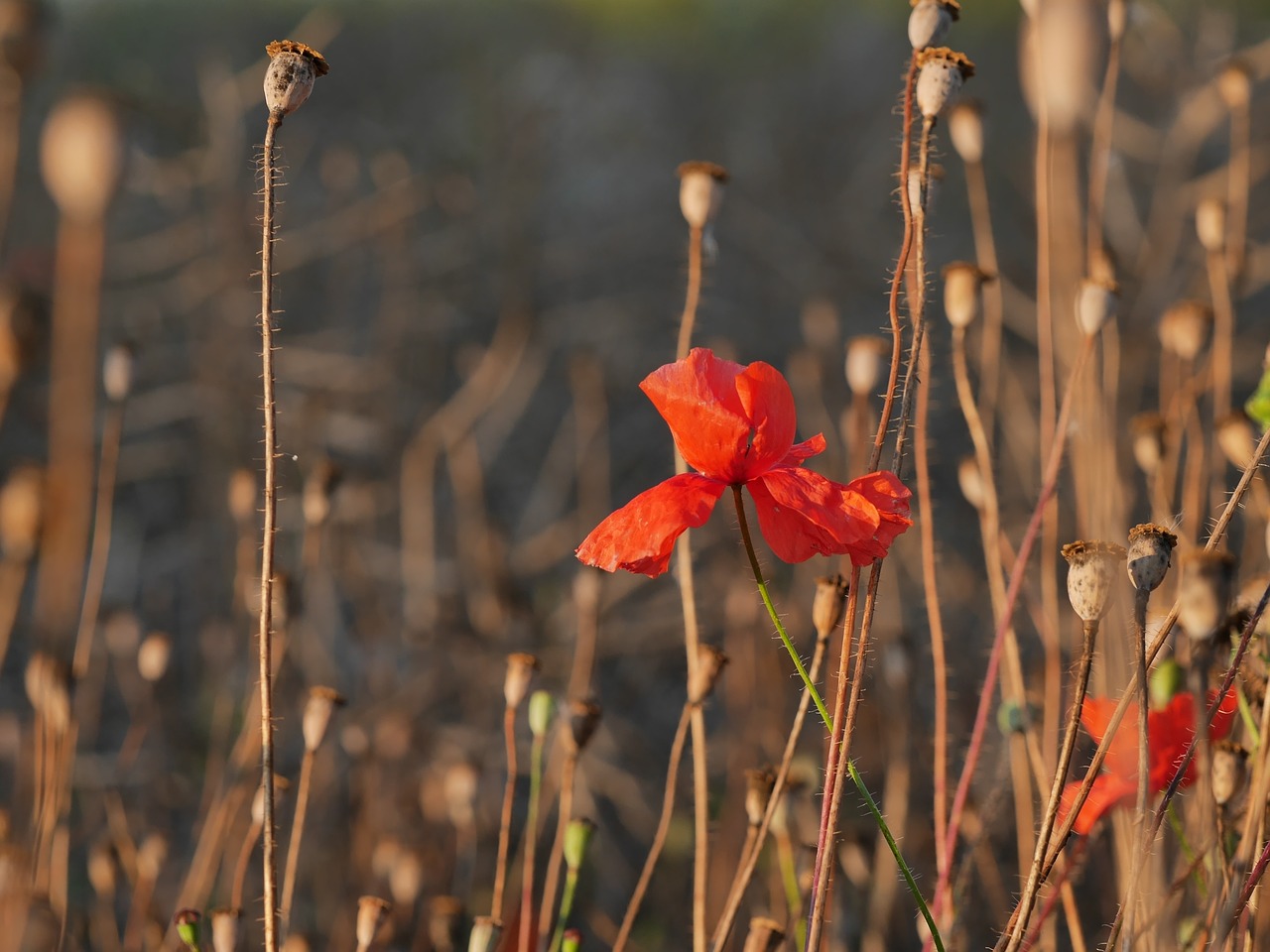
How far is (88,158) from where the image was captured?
98 cm

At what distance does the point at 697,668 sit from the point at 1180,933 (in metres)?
0.39

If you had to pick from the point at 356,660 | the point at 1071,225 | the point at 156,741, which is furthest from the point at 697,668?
the point at 356,660

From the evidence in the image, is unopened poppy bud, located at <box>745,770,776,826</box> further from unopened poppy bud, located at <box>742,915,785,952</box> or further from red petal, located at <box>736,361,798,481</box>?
red petal, located at <box>736,361,798,481</box>

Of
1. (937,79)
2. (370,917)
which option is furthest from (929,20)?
(370,917)

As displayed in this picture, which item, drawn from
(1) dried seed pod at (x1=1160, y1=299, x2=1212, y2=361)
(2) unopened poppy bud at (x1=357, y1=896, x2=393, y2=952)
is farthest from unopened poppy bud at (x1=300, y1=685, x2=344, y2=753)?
Result: (1) dried seed pod at (x1=1160, y1=299, x2=1212, y2=361)

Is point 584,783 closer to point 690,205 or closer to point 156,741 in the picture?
point 156,741

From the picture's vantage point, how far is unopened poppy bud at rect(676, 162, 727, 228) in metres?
0.79

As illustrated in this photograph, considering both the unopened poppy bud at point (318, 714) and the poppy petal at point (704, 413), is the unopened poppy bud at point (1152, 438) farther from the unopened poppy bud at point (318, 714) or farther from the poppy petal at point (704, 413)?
the unopened poppy bud at point (318, 714)

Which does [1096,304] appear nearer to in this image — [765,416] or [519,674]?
[765,416]

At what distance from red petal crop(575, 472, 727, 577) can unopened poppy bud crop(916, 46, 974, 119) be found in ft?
0.73

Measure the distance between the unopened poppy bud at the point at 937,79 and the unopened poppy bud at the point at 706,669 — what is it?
33 centimetres

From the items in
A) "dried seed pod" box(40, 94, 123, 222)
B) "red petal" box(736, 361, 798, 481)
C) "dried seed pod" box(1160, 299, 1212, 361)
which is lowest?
"red petal" box(736, 361, 798, 481)

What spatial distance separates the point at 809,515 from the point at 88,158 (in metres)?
0.73

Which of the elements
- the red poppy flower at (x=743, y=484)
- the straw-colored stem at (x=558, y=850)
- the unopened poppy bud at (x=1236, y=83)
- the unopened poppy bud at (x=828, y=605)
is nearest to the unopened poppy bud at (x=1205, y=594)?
the red poppy flower at (x=743, y=484)
